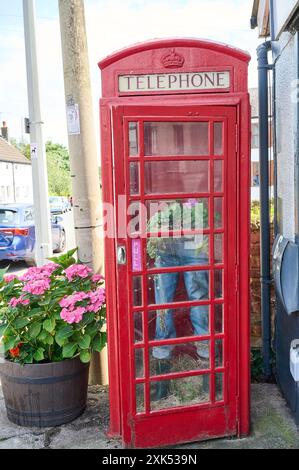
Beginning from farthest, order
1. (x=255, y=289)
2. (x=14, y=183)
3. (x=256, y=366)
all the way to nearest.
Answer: (x=14, y=183) → (x=255, y=289) → (x=256, y=366)

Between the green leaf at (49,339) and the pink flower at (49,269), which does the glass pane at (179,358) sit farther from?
the pink flower at (49,269)

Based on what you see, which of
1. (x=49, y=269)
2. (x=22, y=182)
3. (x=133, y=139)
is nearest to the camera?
(x=133, y=139)

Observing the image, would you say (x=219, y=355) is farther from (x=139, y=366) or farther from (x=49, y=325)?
(x=49, y=325)

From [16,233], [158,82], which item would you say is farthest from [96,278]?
[16,233]

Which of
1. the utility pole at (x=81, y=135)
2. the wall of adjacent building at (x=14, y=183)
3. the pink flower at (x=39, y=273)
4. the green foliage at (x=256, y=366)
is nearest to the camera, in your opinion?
the pink flower at (x=39, y=273)

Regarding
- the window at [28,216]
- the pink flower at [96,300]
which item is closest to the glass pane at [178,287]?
the pink flower at [96,300]

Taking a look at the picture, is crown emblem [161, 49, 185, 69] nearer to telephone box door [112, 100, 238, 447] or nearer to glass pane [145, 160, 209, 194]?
telephone box door [112, 100, 238, 447]

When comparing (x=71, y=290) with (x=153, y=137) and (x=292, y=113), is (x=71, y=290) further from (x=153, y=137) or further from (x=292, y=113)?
(x=292, y=113)

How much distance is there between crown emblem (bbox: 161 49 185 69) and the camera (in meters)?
2.85

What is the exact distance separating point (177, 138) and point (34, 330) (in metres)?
1.65

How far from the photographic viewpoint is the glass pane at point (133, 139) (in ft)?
9.25

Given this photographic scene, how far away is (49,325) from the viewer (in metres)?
3.26

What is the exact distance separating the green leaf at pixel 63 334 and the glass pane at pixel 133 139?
4.29ft

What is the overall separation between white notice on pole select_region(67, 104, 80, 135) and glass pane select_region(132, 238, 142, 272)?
133cm
